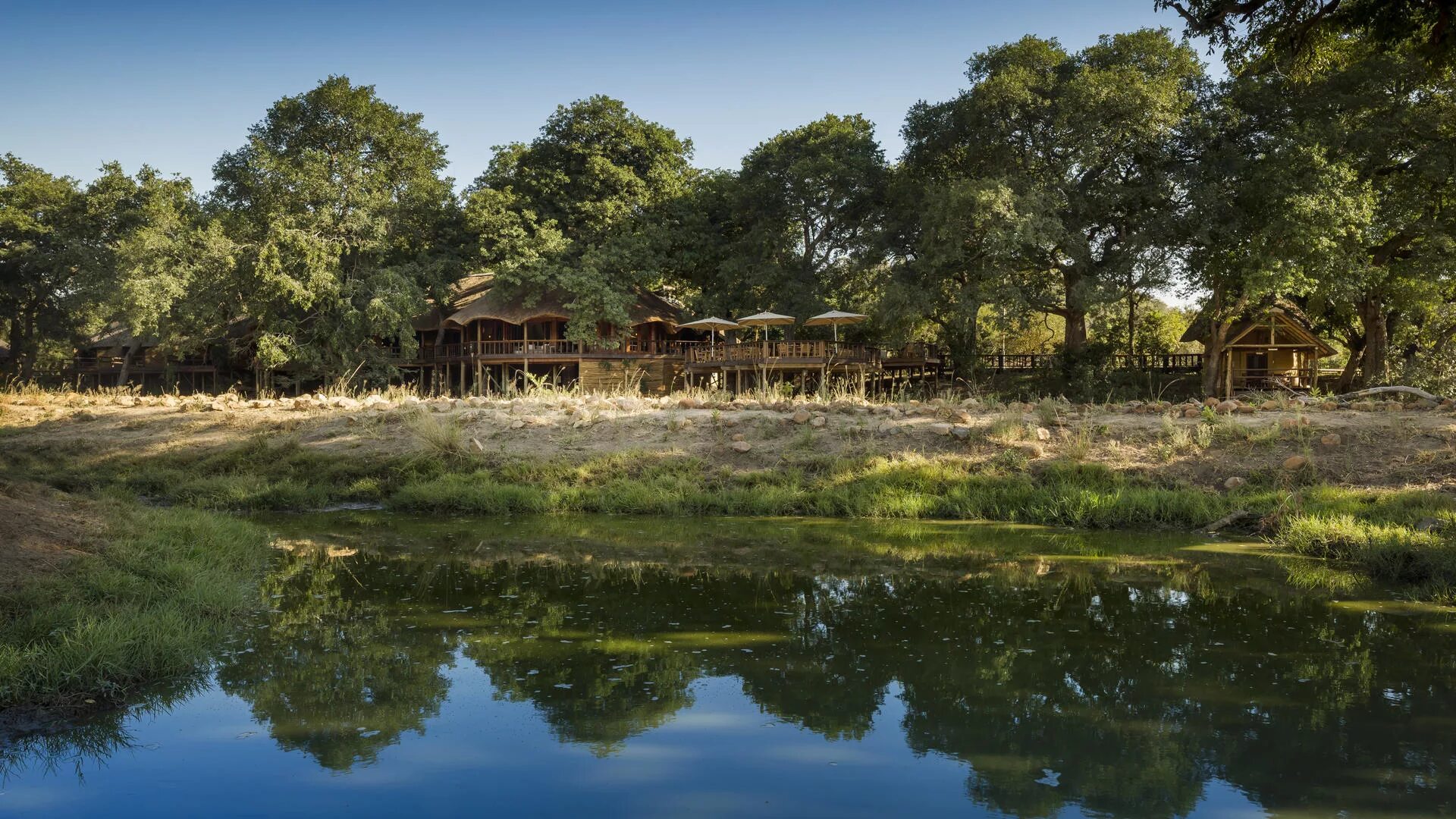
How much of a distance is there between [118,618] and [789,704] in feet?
15.3

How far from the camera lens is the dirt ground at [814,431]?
14578mm

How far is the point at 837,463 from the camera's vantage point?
16.0 meters

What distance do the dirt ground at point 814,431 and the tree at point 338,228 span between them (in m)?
12.5

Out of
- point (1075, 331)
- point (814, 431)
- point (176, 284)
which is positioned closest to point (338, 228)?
point (176, 284)

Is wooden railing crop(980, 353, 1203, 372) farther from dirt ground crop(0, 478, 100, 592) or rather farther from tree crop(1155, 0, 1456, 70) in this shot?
dirt ground crop(0, 478, 100, 592)

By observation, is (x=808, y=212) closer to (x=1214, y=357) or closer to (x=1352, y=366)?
(x=1214, y=357)

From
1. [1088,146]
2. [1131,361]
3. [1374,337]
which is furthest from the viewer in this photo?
[1131,361]

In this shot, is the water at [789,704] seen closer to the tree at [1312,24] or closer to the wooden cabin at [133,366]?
the tree at [1312,24]

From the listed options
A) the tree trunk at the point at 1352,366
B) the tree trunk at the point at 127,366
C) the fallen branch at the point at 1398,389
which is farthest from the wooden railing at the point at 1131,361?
the tree trunk at the point at 127,366

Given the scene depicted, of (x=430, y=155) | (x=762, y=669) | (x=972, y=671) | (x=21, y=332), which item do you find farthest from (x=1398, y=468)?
(x=21, y=332)

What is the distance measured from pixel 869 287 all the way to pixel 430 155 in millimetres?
19441

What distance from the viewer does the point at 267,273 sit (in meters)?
32.8

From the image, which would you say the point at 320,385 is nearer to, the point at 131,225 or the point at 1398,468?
the point at 131,225

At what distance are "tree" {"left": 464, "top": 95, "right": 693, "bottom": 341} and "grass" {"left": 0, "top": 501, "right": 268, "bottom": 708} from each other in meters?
28.5
